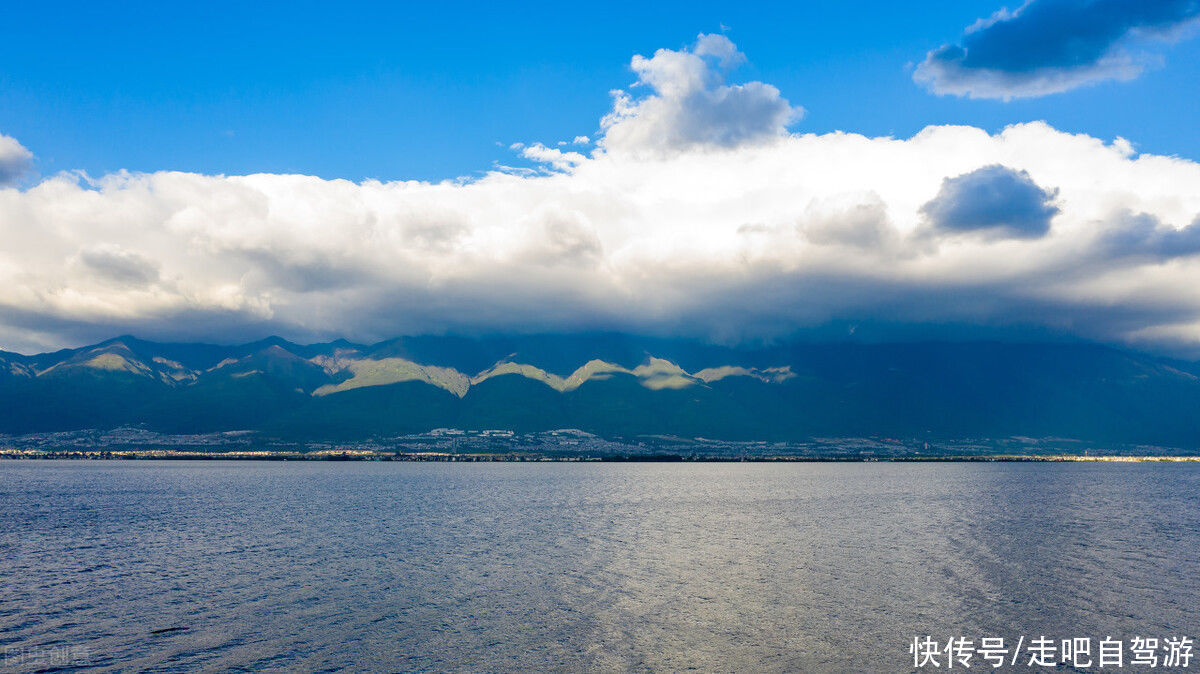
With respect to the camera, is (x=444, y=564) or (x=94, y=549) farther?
(x=94, y=549)

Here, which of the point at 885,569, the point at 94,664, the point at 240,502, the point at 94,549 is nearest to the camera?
the point at 94,664

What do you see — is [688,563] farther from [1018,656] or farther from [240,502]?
[240,502]

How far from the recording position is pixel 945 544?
87.7 meters

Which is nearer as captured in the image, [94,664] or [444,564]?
[94,664]

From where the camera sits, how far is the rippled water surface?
147ft

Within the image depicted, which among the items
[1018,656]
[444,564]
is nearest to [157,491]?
[444,564]

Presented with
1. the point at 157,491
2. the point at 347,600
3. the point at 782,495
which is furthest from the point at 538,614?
the point at 157,491

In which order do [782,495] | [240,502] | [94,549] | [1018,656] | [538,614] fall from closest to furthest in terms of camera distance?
[1018,656]
[538,614]
[94,549]
[240,502]
[782,495]

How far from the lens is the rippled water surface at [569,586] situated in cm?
4475

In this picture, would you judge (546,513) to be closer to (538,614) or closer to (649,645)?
(538,614)

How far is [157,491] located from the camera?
602 ft

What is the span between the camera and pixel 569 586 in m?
62.5

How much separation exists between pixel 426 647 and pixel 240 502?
12417cm

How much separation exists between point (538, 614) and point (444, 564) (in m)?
23.9
